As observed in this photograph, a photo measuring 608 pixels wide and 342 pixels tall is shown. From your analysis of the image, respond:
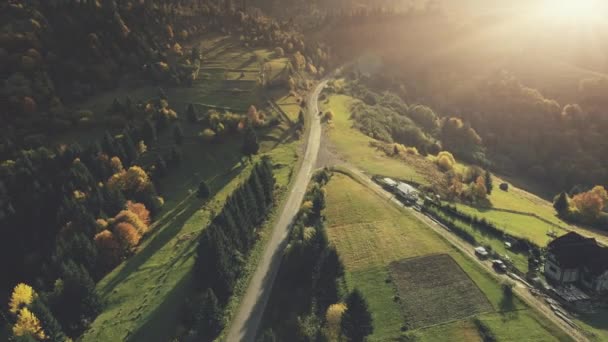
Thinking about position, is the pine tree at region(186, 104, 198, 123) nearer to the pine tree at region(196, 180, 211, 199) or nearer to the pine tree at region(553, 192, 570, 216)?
the pine tree at region(196, 180, 211, 199)

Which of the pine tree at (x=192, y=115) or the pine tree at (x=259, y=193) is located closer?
the pine tree at (x=259, y=193)

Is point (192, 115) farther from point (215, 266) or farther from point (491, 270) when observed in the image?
point (491, 270)

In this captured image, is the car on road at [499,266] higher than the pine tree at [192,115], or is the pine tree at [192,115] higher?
the pine tree at [192,115]

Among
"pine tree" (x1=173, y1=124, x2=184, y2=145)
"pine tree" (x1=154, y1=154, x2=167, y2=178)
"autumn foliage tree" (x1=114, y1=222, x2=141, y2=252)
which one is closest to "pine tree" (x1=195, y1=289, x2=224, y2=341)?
"autumn foliage tree" (x1=114, y1=222, x2=141, y2=252)

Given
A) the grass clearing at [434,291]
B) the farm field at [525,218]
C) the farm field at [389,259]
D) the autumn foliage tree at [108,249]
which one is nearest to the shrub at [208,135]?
the autumn foliage tree at [108,249]

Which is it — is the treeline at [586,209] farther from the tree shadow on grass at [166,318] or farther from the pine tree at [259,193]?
the tree shadow on grass at [166,318]

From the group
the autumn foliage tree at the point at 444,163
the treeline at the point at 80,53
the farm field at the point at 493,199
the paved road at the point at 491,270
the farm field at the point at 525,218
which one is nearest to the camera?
the paved road at the point at 491,270

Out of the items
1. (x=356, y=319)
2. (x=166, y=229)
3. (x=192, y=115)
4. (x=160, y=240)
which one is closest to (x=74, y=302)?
(x=160, y=240)
